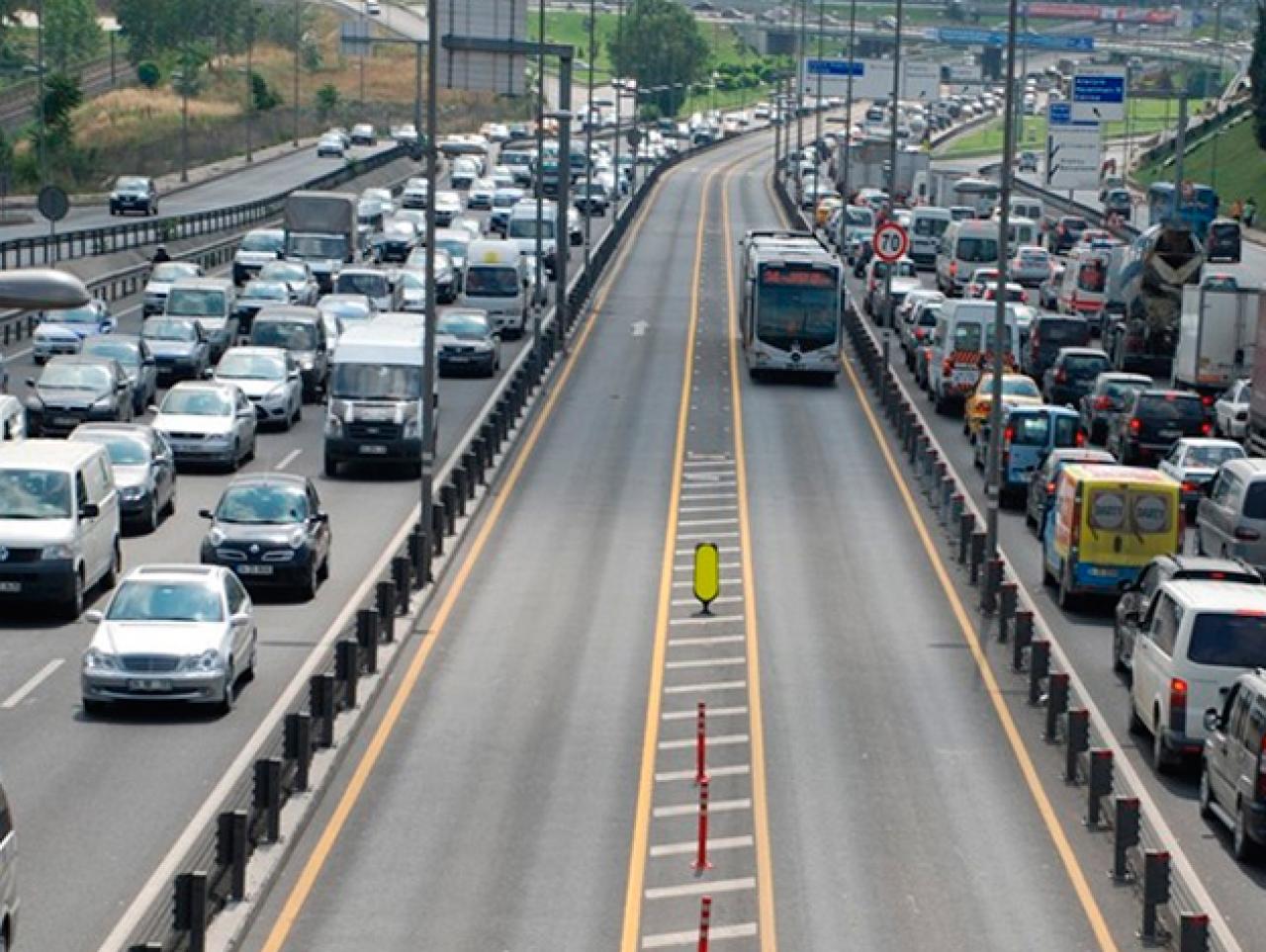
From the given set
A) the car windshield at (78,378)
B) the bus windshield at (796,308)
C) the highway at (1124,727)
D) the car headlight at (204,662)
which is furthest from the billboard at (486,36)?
the car headlight at (204,662)

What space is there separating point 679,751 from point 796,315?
3889cm

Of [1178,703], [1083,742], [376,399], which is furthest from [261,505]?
[1178,703]

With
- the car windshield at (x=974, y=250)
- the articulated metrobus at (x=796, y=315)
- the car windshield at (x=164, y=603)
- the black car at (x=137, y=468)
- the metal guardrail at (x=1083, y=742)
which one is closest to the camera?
the metal guardrail at (x=1083, y=742)

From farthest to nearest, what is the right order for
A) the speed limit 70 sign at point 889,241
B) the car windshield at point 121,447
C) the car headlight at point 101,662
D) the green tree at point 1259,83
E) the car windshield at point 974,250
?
1. the green tree at point 1259,83
2. the car windshield at point 974,250
3. the speed limit 70 sign at point 889,241
4. the car windshield at point 121,447
5. the car headlight at point 101,662

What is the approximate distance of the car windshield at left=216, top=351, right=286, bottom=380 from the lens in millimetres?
56000

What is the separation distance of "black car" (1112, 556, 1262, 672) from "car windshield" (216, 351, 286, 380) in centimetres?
2465

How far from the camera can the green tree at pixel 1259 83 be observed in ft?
454

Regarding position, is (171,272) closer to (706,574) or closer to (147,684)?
(706,574)

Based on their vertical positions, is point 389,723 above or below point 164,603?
below

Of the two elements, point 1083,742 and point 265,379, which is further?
point 265,379

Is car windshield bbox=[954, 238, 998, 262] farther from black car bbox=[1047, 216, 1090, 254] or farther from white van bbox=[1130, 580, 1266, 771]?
white van bbox=[1130, 580, 1266, 771]

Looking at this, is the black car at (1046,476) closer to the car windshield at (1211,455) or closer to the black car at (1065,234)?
the car windshield at (1211,455)

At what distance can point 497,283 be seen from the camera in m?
76.2

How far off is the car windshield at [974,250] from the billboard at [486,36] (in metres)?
23.8
